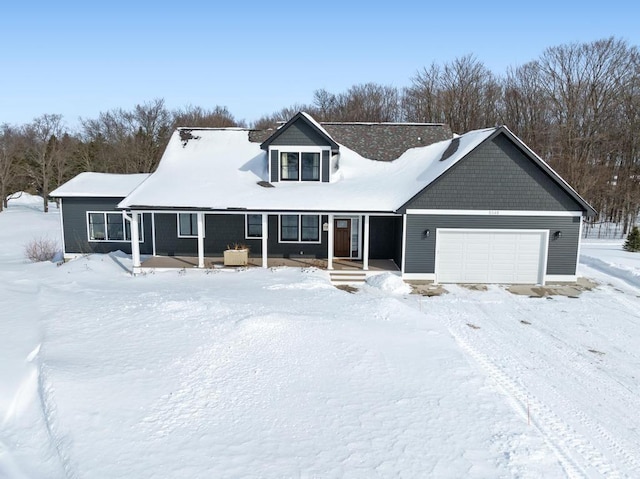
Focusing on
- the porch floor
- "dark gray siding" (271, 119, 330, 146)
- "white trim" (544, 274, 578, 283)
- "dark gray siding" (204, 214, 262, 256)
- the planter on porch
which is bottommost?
"white trim" (544, 274, 578, 283)

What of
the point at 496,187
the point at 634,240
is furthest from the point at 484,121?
the point at 496,187

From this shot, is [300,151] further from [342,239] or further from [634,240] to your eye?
[634,240]

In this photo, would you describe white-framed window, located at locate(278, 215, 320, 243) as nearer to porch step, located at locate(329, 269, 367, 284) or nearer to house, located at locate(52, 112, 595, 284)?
house, located at locate(52, 112, 595, 284)

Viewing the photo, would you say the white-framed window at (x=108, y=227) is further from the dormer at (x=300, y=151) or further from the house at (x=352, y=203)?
the dormer at (x=300, y=151)

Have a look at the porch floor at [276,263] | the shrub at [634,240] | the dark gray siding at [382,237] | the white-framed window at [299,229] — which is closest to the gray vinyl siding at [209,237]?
the porch floor at [276,263]

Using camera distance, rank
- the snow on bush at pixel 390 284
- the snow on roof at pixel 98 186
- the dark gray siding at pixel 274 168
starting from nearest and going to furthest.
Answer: the snow on bush at pixel 390 284
the dark gray siding at pixel 274 168
the snow on roof at pixel 98 186

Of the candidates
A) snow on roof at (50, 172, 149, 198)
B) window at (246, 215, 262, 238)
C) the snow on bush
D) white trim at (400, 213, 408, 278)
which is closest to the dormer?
window at (246, 215, 262, 238)

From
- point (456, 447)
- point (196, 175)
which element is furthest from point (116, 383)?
point (196, 175)

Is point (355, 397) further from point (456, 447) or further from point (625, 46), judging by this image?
point (625, 46)
